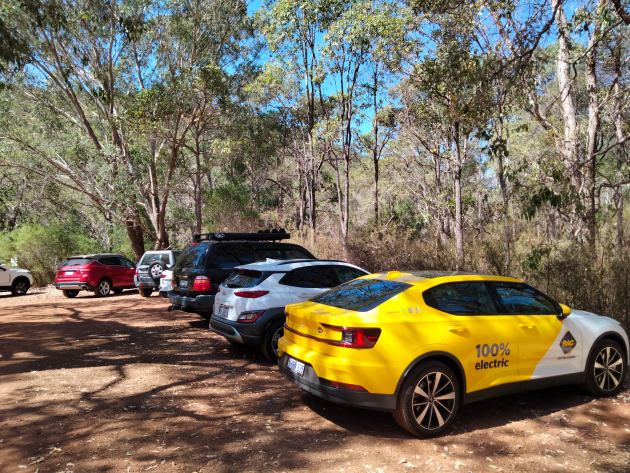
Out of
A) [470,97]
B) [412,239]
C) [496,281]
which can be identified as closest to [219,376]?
[496,281]

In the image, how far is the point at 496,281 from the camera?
16.2ft

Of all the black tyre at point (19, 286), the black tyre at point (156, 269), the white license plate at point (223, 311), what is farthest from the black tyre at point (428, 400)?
the black tyre at point (19, 286)

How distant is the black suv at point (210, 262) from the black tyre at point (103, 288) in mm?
8492

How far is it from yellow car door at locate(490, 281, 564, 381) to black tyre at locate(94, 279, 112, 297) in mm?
14457

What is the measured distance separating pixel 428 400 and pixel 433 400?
55mm

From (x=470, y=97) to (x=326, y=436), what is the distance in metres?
6.34

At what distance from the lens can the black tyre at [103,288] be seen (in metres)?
15.8

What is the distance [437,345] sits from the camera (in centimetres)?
412

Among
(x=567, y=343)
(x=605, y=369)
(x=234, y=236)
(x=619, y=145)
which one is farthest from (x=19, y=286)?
(x=619, y=145)

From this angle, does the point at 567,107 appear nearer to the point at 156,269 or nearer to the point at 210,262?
the point at 210,262

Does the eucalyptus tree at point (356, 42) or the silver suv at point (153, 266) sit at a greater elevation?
the eucalyptus tree at point (356, 42)

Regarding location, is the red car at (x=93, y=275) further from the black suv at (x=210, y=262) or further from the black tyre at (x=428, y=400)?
the black tyre at (x=428, y=400)

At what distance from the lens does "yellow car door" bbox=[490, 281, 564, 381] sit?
4.64 meters

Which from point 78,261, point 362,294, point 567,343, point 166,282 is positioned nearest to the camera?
point 362,294
